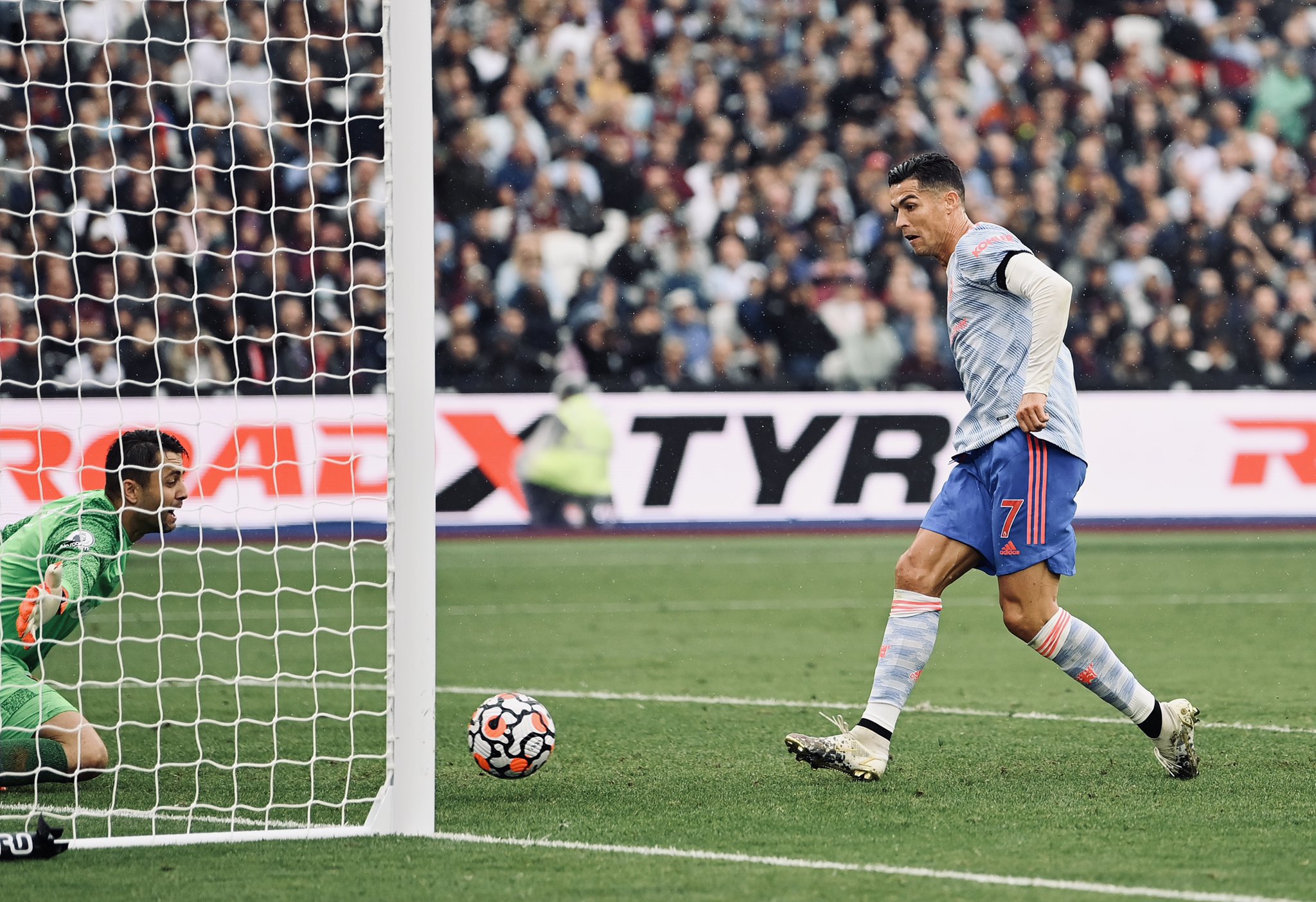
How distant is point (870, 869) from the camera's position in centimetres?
445

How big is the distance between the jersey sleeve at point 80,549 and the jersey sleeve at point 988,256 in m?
2.93

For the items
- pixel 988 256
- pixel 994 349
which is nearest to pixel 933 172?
pixel 988 256

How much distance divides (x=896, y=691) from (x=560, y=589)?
625 cm

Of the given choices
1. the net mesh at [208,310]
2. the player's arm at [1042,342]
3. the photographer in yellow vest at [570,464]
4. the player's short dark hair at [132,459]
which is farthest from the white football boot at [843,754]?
the photographer in yellow vest at [570,464]

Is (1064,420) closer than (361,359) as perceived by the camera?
Yes

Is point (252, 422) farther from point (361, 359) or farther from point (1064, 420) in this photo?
point (1064, 420)

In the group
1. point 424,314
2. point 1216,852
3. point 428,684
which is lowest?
point 1216,852

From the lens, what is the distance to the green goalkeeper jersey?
5602mm

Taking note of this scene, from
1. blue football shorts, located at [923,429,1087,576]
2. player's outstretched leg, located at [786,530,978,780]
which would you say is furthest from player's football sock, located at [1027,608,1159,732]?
player's outstretched leg, located at [786,530,978,780]

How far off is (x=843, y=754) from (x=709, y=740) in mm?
1154

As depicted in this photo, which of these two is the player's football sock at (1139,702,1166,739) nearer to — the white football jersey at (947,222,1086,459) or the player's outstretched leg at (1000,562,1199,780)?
the player's outstretched leg at (1000,562,1199,780)

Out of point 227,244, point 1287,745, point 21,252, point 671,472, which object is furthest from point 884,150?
point 1287,745

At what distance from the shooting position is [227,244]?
13945 mm

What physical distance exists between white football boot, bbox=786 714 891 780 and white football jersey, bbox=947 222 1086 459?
3.32 ft
